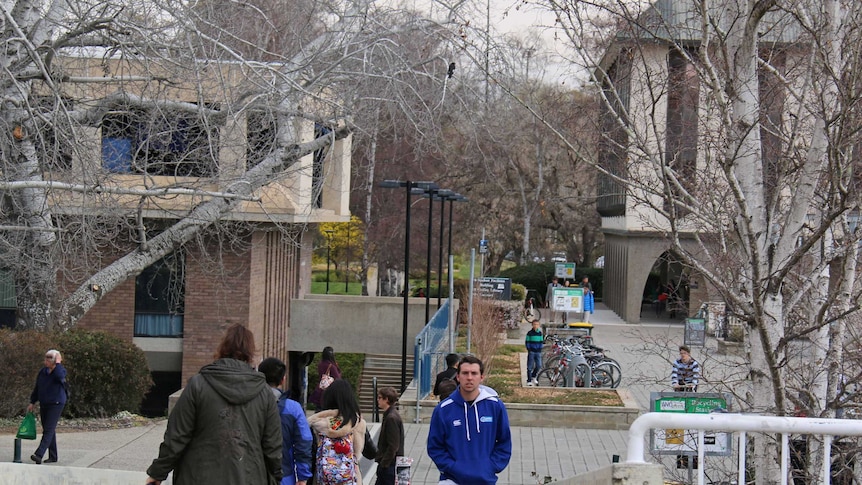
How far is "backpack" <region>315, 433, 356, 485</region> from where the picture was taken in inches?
314

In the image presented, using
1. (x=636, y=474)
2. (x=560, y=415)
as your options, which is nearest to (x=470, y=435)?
(x=636, y=474)

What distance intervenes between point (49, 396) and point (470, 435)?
Result: 298 inches

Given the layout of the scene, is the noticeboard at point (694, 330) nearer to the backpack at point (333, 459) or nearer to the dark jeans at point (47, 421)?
the dark jeans at point (47, 421)

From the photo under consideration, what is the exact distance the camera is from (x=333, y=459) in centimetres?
800

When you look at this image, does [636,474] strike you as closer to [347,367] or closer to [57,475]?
[57,475]

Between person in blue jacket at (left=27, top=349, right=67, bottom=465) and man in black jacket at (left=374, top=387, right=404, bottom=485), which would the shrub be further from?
man in black jacket at (left=374, top=387, right=404, bottom=485)

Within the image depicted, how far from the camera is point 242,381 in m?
5.66

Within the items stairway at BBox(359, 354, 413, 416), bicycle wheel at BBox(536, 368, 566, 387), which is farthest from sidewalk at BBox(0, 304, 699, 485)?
stairway at BBox(359, 354, 413, 416)

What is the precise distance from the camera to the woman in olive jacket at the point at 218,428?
18.3ft

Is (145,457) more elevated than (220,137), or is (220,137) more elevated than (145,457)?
(220,137)

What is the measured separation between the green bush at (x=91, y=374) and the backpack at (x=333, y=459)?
10.3 meters

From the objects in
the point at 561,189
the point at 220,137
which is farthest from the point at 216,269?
the point at 561,189

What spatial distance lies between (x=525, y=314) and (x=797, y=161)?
32713mm

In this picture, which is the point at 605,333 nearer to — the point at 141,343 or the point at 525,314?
the point at 525,314
